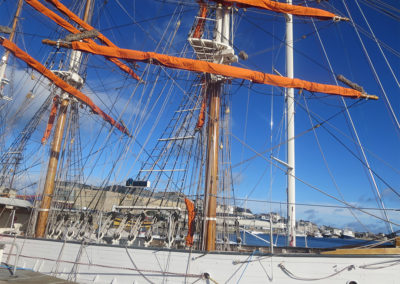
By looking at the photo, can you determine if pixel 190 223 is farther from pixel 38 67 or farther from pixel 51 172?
pixel 38 67

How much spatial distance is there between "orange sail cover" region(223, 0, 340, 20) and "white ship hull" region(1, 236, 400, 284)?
411 inches

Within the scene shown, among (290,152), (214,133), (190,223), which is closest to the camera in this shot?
(190,223)

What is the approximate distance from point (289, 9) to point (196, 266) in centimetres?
1120

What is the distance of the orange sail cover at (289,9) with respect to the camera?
13.0 meters

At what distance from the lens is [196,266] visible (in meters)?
8.27

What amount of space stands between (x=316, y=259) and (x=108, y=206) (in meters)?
11.3

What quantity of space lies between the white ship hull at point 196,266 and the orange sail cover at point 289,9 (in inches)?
411

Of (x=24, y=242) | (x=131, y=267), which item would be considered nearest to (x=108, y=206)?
(x=24, y=242)

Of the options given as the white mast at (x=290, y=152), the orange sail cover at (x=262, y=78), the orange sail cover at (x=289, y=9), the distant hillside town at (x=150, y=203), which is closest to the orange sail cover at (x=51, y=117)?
the distant hillside town at (x=150, y=203)

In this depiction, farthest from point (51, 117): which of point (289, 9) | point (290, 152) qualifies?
point (289, 9)

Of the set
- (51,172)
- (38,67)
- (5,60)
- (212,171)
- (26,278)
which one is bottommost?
(26,278)

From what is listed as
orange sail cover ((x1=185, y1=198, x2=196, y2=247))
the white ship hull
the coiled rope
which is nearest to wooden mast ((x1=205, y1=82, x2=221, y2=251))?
orange sail cover ((x1=185, y1=198, x2=196, y2=247))

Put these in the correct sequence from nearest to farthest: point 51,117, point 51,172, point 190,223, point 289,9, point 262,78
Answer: point 190,223 < point 262,78 < point 289,9 < point 51,172 < point 51,117

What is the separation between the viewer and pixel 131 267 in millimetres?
9055
